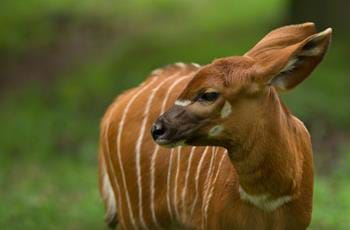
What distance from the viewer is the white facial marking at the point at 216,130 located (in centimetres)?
418

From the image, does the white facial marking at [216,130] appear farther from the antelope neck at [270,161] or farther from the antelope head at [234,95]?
the antelope neck at [270,161]

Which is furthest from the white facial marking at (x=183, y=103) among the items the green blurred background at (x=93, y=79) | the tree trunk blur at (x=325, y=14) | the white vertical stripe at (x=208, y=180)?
the tree trunk blur at (x=325, y=14)

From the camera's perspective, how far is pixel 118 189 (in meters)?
5.64

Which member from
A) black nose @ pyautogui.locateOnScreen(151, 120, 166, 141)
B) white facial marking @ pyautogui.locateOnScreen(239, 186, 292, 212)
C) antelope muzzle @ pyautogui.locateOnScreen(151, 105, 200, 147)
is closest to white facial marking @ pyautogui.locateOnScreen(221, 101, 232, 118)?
antelope muzzle @ pyautogui.locateOnScreen(151, 105, 200, 147)

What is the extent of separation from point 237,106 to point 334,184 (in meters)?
4.18

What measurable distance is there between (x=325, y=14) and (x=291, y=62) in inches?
309

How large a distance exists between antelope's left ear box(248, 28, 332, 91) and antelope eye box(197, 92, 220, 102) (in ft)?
0.60

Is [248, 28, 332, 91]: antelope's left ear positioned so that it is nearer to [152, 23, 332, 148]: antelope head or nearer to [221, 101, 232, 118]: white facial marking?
[152, 23, 332, 148]: antelope head

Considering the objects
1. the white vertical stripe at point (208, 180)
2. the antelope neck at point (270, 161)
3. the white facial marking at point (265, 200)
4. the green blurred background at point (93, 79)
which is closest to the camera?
the antelope neck at point (270, 161)

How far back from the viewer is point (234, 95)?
4148 mm

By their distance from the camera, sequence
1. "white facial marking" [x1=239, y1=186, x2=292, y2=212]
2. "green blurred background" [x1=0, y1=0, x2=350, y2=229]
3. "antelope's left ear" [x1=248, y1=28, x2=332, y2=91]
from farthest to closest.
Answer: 1. "green blurred background" [x1=0, y1=0, x2=350, y2=229]
2. "white facial marking" [x1=239, y1=186, x2=292, y2=212]
3. "antelope's left ear" [x1=248, y1=28, x2=332, y2=91]

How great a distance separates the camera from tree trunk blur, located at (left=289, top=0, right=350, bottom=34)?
465 inches

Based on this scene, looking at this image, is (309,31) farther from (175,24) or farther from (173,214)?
(175,24)

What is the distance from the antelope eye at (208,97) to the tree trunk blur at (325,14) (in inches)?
309
